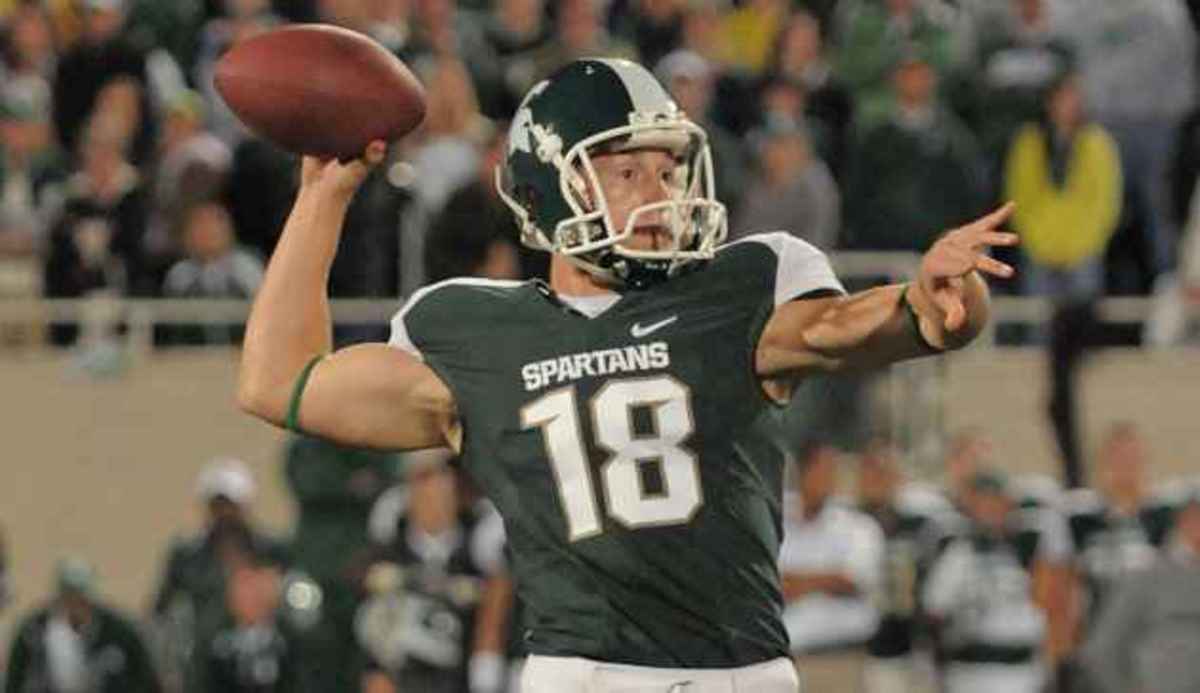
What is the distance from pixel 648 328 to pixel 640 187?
0.21m

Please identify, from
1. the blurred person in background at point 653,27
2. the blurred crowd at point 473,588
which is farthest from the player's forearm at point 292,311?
the blurred person in background at point 653,27

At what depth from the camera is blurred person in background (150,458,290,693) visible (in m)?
12.4

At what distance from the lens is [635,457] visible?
560 centimetres

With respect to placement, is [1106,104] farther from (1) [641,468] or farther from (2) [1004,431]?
(1) [641,468]

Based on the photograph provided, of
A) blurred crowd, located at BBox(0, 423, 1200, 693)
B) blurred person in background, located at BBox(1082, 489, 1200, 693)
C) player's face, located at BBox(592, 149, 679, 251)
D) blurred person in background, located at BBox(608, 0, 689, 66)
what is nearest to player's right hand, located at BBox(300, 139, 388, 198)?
player's face, located at BBox(592, 149, 679, 251)

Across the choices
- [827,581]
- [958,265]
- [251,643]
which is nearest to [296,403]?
[958,265]

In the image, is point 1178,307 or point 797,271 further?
point 1178,307

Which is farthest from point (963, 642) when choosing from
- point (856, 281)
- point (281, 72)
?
point (281, 72)

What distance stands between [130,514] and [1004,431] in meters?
3.19

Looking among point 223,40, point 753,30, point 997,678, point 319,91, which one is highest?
point 319,91

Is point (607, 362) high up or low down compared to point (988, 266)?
down

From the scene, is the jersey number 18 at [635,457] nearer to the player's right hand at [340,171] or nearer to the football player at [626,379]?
the football player at [626,379]

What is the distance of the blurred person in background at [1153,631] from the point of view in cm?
1102

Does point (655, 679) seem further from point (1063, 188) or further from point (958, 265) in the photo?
point (1063, 188)
